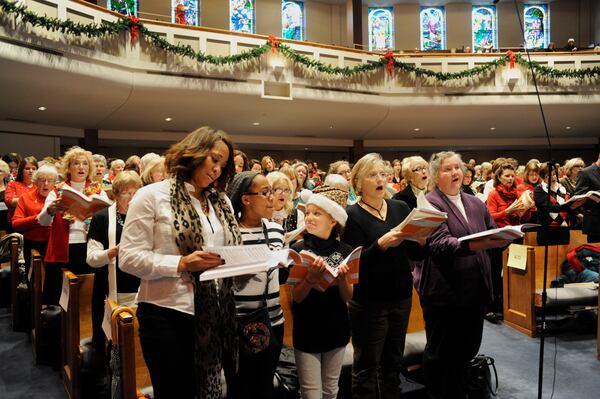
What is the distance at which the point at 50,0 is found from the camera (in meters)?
8.53

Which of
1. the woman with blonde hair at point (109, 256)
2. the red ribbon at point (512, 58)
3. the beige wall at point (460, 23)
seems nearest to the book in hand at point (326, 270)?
the woman with blonde hair at point (109, 256)

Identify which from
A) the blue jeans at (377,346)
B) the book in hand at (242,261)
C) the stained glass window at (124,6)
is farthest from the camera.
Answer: the stained glass window at (124,6)

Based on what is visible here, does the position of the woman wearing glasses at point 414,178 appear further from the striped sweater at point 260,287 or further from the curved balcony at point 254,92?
the curved balcony at point 254,92

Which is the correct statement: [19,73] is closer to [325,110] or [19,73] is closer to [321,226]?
[325,110]

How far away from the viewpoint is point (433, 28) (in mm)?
18328

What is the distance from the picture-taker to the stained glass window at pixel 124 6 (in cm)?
1394

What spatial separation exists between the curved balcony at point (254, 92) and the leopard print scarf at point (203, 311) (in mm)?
7699

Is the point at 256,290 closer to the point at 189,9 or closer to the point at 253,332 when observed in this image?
the point at 253,332

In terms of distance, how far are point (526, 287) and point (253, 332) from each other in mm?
3299

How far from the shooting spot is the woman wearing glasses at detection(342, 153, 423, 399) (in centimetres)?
254

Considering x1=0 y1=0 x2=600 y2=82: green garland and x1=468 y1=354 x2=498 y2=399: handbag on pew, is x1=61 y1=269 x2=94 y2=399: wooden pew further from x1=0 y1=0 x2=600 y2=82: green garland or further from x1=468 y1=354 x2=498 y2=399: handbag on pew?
x1=0 y1=0 x2=600 y2=82: green garland

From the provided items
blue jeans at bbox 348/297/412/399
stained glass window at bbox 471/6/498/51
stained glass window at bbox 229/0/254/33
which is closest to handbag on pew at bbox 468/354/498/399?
blue jeans at bbox 348/297/412/399

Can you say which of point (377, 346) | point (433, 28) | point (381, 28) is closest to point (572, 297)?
point (377, 346)

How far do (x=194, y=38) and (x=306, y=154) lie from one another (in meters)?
8.00
